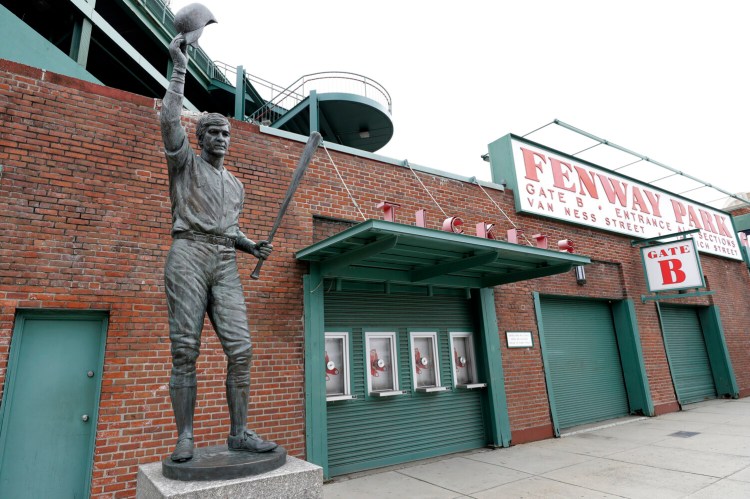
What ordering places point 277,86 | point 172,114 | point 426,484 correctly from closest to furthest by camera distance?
point 172,114 → point 426,484 → point 277,86

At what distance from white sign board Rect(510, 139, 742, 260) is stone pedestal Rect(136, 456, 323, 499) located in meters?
7.51

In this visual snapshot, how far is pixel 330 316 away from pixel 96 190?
11.4 ft

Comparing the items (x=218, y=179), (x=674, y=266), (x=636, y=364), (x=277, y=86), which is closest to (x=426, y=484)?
(x=218, y=179)

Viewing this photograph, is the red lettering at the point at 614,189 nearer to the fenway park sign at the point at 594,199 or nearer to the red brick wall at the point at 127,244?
the fenway park sign at the point at 594,199

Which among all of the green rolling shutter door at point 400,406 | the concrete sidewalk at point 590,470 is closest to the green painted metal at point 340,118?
the green rolling shutter door at point 400,406

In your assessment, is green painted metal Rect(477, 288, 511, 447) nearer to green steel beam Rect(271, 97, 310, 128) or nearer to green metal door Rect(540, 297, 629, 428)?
green metal door Rect(540, 297, 629, 428)

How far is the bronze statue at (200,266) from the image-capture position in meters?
2.97

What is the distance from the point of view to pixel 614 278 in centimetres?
1057

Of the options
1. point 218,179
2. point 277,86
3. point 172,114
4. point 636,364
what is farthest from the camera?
point 277,86

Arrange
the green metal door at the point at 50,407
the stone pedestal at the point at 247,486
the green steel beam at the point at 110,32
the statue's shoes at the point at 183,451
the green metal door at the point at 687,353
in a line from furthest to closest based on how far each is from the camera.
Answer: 1. the green metal door at the point at 687,353
2. the green steel beam at the point at 110,32
3. the green metal door at the point at 50,407
4. the statue's shoes at the point at 183,451
5. the stone pedestal at the point at 247,486

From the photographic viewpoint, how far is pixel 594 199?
35.2 ft

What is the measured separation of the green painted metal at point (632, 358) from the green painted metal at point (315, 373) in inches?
307

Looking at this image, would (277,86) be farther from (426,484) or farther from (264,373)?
(426,484)

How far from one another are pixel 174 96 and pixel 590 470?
21.6ft
